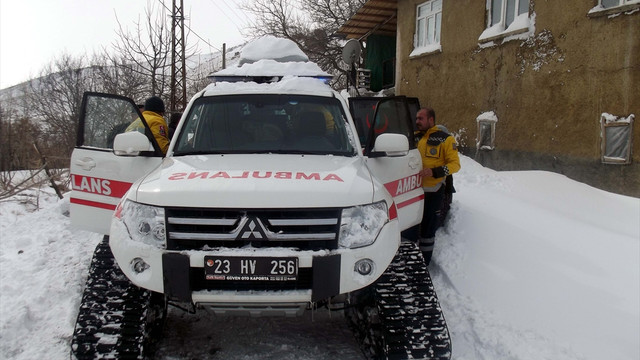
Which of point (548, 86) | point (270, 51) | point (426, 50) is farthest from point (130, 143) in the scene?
point (426, 50)

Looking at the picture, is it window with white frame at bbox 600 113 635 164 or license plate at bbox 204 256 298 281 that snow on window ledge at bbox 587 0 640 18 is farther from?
license plate at bbox 204 256 298 281

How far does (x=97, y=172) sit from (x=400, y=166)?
2612mm

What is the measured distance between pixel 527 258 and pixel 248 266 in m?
3.16

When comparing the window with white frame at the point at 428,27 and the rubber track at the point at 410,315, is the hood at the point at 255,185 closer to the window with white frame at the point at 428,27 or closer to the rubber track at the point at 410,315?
the rubber track at the point at 410,315

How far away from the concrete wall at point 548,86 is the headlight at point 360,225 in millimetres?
6514

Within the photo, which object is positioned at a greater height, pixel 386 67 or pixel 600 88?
pixel 386 67

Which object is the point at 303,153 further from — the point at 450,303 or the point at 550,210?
the point at 550,210

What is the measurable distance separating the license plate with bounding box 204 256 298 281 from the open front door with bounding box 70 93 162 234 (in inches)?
57.7

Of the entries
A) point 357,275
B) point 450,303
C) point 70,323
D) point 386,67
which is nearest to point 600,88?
point 450,303

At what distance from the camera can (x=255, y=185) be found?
8.87ft

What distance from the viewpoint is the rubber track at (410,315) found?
111 inches

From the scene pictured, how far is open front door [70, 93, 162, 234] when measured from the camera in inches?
150

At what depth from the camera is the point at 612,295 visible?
3871 millimetres

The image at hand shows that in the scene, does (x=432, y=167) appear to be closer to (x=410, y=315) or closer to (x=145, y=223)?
(x=410, y=315)
